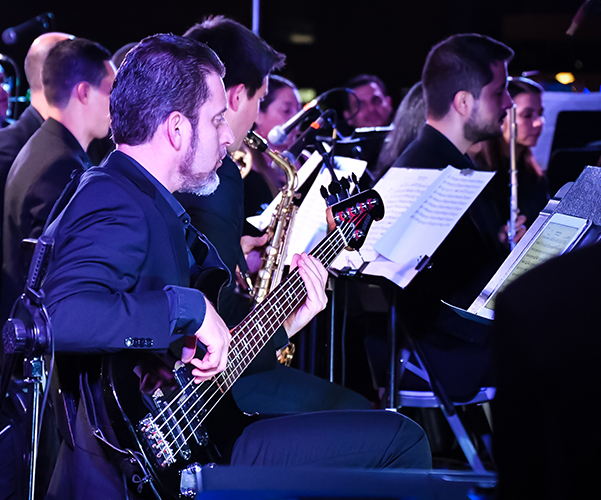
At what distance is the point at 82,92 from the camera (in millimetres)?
3279

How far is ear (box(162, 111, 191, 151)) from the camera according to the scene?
5.75 feet

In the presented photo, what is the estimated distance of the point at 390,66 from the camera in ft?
27.0

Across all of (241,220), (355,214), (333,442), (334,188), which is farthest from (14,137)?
(333,442)

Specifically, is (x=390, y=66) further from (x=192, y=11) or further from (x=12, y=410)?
(x=12, y=410)

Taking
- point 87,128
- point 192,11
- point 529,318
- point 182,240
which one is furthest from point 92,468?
point 192,11

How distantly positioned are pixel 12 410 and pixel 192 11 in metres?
5.60

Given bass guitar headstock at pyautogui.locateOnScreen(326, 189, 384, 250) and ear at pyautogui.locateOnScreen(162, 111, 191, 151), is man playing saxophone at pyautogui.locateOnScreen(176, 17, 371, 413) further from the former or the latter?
ear at pyautogui.locateOnScreen(162, 111, 191, 151)

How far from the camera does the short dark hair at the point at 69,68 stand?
3.25 m

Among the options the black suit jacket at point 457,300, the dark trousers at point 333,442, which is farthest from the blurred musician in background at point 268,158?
the dark trousers at point 333,442

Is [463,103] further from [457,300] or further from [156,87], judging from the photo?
[156,87]

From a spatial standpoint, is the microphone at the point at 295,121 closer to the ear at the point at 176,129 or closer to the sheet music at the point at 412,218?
the sheet music at the point at 412,218

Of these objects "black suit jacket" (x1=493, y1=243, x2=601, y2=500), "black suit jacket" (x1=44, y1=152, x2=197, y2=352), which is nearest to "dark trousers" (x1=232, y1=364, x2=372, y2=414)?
"black suit jacket" (x1=44, y1=152, x2=197, y2=352)

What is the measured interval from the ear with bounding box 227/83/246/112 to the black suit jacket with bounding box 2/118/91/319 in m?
0.71

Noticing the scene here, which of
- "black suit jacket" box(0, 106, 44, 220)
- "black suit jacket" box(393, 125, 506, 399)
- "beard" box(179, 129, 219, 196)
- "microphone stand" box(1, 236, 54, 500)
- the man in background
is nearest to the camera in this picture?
"microphone stand" box(1, 236, 54, 500)
